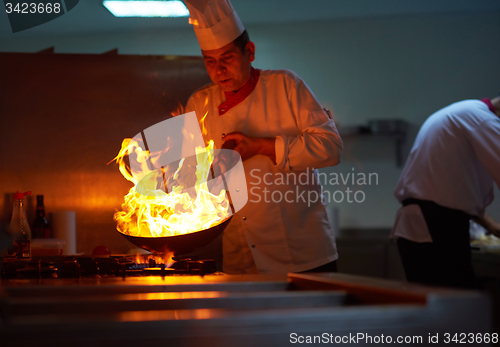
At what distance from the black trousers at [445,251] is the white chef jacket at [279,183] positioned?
0.66 m

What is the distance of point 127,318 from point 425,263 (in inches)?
69.8

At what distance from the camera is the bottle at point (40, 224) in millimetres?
1926

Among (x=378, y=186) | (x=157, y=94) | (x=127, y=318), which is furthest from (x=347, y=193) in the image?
(x=127, y=318)

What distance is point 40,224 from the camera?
1954 millimetres

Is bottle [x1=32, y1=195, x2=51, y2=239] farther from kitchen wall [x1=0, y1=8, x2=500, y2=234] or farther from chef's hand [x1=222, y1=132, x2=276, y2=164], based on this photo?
kitchen wall [x1=0, y1=8, x2=500, y2=234]

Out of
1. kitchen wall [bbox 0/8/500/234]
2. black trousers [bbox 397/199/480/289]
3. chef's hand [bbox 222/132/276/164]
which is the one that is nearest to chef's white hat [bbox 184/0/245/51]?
chef's hand [bbox 222/132/276/164]

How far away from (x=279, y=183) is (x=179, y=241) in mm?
537

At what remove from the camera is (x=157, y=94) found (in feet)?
7.00

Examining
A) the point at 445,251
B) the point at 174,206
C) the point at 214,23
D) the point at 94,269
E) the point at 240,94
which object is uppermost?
the point at 214,23

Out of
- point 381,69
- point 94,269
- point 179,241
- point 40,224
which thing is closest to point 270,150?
point 179,241

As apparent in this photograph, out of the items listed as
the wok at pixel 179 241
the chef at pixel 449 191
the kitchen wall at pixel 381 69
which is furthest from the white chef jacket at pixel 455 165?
the kitchen wall at pixel 381 69

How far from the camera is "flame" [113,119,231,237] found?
3.99ft

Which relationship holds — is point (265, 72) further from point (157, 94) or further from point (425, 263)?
point (425, 263)

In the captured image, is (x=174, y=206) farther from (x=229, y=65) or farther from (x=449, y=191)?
(x=449, y=191)
